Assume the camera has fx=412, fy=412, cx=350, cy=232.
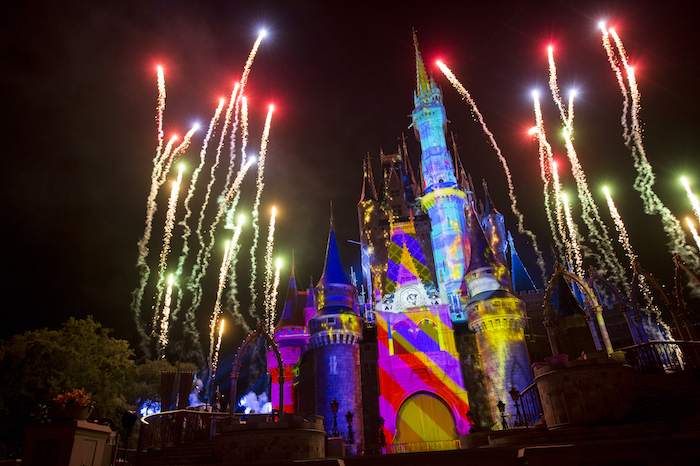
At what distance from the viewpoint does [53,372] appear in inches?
932

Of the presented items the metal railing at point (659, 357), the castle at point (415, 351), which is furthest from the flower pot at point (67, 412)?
the metal railing at point (659, 357)

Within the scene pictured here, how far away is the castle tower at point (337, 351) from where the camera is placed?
1068 inches

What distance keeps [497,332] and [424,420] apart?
786 cm

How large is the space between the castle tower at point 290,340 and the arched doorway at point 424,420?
10.5 metres

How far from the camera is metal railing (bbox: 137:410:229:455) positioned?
1494 cm

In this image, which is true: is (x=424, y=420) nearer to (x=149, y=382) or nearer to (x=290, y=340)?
(x=290, y=340)

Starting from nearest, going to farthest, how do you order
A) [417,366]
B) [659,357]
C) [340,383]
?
[659,357] → [340,383] → [417,366]

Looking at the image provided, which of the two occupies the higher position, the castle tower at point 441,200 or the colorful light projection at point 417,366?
the castle tower at point 441,200

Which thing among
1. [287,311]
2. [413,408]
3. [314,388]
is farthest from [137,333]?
[413,408]

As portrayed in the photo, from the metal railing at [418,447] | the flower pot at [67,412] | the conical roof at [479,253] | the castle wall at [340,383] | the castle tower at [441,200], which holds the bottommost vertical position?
the metal railing at [418,447]

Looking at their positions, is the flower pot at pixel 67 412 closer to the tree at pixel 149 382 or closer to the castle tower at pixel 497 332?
the castle tower at pixel 497 332

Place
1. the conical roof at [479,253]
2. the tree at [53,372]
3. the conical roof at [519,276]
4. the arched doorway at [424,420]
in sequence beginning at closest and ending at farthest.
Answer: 1. the tree at [53,372]
2. the arched doorway at [424,420]
3. the conical roof at [479,253]
4. the conical roof at [519,276]

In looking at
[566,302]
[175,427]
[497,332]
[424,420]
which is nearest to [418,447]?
[424,420]

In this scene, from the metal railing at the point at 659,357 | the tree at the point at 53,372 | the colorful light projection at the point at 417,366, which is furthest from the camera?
the colorful light projection at the point at 417,366
